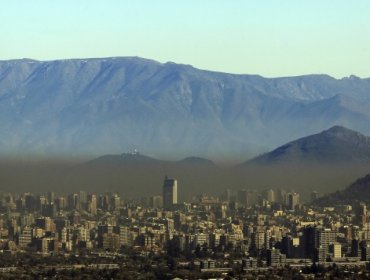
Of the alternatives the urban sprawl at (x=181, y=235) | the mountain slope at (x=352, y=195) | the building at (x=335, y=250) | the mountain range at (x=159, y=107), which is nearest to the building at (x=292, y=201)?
the urban sprawl at (x=181, y=235)

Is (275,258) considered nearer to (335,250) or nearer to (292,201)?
(335,250)

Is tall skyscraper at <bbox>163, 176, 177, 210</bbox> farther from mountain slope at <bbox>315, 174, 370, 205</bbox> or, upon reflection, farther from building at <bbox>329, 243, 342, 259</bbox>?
building at <bbox>329, 243, 342, 259</bbox>

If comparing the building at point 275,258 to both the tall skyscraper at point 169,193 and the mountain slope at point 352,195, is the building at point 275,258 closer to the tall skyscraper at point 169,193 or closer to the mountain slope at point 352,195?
the tall skyscraper at point 169,193

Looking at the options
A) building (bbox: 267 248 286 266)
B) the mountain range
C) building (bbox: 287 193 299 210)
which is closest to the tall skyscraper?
building (bbox: 287 193 299 210)

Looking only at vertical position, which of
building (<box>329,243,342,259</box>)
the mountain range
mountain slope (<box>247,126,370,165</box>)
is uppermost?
the mountain range

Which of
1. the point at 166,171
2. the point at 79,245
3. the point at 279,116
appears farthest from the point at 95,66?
the point at 79,245

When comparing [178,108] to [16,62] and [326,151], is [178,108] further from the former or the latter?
[326,151]

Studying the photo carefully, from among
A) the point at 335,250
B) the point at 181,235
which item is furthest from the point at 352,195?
the point at 335,250

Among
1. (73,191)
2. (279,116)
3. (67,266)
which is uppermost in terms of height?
(279,116)
